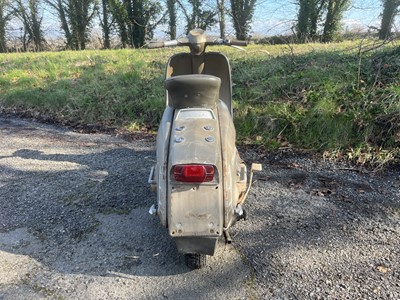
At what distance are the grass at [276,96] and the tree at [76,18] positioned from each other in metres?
14.8

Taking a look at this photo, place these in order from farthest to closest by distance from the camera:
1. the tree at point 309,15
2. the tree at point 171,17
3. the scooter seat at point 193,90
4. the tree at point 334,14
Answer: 1. the tree at point 171,17
2. the tree at point 309,15
3. the tree at point 334,14
4. the scooter seat at point 193,90

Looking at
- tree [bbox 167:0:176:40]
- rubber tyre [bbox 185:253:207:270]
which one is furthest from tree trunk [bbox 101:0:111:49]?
rubber tyre [bbox 185:253:207:270]

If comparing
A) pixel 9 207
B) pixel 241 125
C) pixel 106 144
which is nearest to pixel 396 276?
pixel 241 125

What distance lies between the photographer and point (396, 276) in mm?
2318

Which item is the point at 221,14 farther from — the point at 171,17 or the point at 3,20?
the point at 3,20

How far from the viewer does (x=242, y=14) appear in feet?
63.1

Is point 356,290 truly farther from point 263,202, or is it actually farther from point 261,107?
point 261,107

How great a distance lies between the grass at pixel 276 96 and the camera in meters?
4.27

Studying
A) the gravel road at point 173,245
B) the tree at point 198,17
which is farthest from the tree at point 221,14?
the gravel road at point 173,245

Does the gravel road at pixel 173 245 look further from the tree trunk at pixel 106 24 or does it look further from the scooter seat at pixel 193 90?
the tree trunk at pixel 106 24

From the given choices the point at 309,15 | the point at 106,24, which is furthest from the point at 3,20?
the point at 309,15

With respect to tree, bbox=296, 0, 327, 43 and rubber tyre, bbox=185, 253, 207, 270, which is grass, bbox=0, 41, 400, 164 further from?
tree, bbox=296, 0, 327, 43

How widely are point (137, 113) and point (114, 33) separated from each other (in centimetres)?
1750

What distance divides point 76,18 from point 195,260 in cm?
2222
